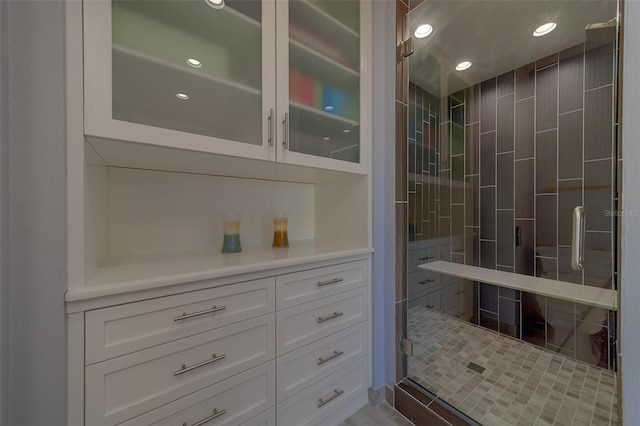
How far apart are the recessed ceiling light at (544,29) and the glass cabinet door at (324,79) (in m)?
1.24

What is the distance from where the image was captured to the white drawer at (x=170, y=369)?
595 mm

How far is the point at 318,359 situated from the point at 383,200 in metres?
0.85

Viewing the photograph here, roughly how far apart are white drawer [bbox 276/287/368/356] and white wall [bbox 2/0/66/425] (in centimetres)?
60

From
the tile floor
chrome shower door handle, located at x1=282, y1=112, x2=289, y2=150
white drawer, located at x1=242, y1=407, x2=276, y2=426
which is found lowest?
the tile floor

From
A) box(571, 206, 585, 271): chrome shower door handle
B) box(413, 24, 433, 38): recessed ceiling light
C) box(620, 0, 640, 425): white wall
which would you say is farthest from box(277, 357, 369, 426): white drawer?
box(413, 24, 433, 38): recessed ceiling light

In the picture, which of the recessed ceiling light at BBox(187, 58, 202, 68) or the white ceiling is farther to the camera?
the white ceiling

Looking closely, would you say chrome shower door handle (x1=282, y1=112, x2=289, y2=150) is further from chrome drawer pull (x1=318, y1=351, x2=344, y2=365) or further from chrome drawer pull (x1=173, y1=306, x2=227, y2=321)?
chrome drawer pull (x1=318, y1=351, x2=344, y2=365)

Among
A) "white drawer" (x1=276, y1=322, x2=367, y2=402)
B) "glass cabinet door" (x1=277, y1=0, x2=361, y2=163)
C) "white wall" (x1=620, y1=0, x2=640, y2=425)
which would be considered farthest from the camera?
"glass cabinet door" (x1=277, y1=0, x2=361, y2=163)

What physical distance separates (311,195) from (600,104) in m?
1.53

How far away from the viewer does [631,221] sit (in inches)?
25.3

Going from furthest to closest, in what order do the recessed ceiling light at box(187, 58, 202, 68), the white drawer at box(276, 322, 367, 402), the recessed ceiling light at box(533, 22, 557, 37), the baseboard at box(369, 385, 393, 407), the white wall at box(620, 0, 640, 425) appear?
the recessed ceiling light at box(533, 22, 557, 37) → the baseboard at box(369, 385, 393, 407) → the white drawer at box(276, 322, 367, 402) → the recessed ceiling light at box(187, 58, 202, 68) → the white wall at box(620, 0, 640, 425)

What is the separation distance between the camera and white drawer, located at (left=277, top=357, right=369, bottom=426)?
3.05 feet

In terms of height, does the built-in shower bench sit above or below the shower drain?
above

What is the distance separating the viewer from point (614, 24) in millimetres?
798
